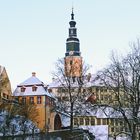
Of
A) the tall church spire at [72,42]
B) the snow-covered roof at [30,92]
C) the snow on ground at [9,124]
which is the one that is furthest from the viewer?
the tall church spire at [72,42]

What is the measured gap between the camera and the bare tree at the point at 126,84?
34.1 metres

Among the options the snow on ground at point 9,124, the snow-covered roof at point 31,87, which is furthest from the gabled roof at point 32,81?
the snow on ground at point 9,124

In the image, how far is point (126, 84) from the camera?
3512cm

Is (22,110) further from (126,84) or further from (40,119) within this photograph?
(40,119)

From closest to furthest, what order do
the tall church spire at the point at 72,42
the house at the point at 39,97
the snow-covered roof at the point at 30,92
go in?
the house at the point at 39,97 → the snow-covered roof at the point at 30,92 → the tall church spire at the point at 72,42

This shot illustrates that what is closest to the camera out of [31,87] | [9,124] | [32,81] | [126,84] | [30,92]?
[126,84]

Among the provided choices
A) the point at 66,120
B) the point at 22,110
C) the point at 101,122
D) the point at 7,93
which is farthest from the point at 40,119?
the point at 22,110

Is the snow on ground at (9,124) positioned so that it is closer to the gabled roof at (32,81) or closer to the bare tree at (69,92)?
the bare tree at (69,92)

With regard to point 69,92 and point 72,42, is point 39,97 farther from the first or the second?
point 72,42

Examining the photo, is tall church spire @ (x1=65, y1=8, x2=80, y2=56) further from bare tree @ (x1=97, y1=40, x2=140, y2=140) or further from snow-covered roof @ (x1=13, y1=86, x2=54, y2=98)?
bare tree @ (x1=97, y1=40, x2=140, y2=140)

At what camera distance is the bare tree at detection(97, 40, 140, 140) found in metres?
34.1

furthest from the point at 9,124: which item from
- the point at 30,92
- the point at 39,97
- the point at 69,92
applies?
the point at 30,92

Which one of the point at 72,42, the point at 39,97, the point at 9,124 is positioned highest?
the point at 72,42

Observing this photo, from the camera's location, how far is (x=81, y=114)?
1941 inches
